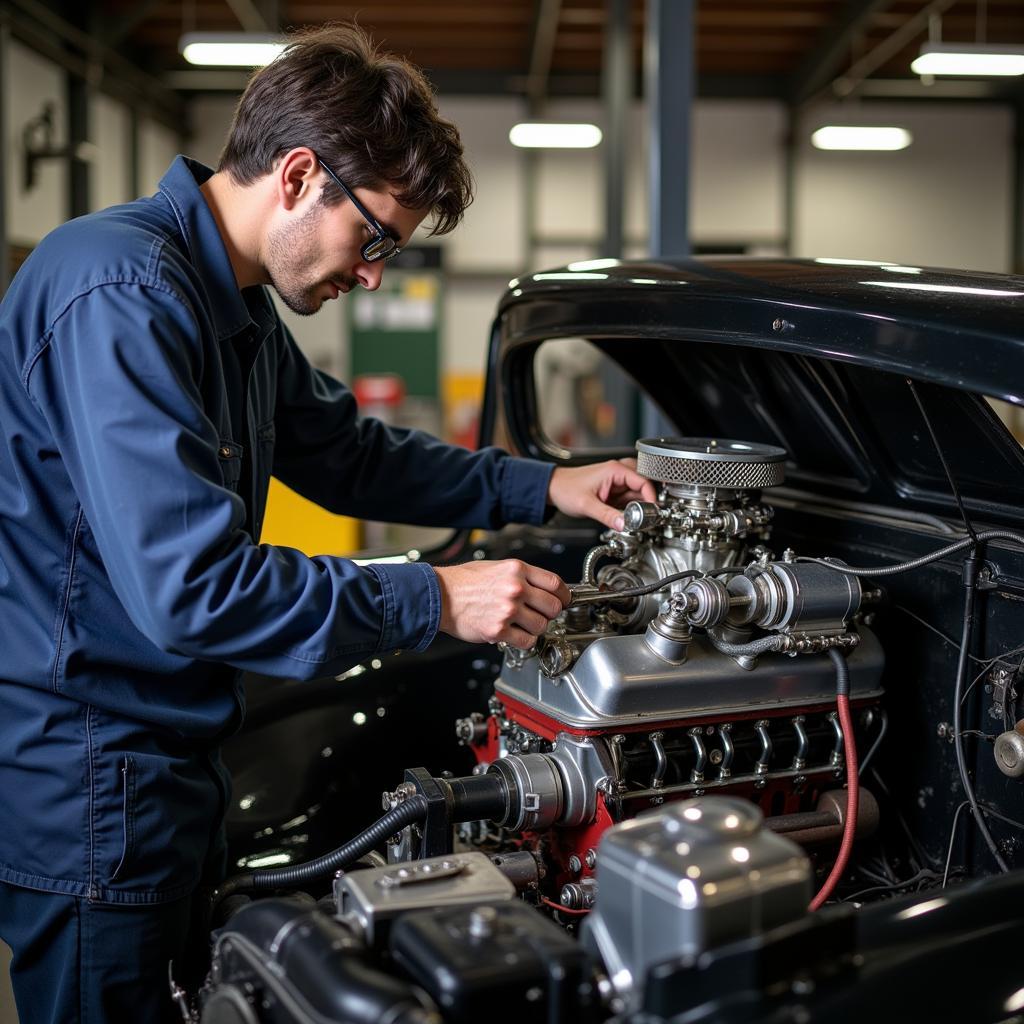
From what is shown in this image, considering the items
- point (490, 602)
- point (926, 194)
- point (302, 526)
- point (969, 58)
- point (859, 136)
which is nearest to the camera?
point (490, 602)

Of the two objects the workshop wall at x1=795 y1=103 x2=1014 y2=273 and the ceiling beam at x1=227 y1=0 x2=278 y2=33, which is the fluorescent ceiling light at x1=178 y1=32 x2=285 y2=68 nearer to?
the ceiling beam at x1=227 y1=0 x2=278 y2=33

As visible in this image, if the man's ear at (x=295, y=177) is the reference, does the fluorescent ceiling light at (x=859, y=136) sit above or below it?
above

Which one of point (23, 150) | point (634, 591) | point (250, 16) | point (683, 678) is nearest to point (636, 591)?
point (634, 591)

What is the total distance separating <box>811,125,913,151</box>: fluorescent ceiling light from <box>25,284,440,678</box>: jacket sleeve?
1121cm

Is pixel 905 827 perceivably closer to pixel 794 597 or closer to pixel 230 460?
pixel 794 597

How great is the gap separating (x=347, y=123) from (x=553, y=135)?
429 inches

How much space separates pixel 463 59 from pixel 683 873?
1359 centimetres

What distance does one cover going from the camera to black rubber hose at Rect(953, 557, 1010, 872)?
1595 millimetres

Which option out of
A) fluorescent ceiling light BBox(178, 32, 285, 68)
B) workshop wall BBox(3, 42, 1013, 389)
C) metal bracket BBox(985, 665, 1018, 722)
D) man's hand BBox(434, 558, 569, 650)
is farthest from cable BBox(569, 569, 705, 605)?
workshop wall BBox(3, 42, 1013, 389)

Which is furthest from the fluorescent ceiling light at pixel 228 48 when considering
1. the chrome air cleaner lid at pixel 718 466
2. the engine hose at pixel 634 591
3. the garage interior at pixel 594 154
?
the engine hose at pixel 634 591

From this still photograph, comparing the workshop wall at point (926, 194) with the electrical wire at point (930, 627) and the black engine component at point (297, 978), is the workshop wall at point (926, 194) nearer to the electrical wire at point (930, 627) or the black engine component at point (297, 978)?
the electrical wire at point (930, 627)

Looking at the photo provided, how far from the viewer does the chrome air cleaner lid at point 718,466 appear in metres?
1.72

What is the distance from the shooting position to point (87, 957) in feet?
4.78

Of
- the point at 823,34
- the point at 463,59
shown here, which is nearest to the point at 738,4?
the point at 823,34
